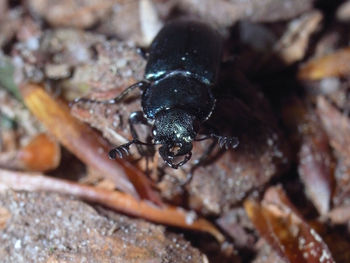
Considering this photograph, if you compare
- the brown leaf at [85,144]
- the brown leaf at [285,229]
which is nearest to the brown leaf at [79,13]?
the brown leaf at [85,144]

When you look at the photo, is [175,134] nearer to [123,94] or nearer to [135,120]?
[135,120]

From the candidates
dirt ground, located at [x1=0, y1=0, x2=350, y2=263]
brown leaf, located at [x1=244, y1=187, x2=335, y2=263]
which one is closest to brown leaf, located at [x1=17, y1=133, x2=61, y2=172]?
dirt ground, located at [x1=0, y1=0, x2=350, y2=263]

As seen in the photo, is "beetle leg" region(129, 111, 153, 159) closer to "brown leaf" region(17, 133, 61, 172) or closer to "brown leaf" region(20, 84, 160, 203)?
"brown leaf" region(20, 84, 160, 203)

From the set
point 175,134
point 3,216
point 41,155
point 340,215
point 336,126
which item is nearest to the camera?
point 175,134

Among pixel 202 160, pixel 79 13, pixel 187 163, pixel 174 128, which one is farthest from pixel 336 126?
pixel 79 13

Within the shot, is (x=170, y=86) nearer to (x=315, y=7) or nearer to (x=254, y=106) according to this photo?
(x=254, y=106)

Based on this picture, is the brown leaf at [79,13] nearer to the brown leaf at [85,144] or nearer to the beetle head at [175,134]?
the brown leaf at [85,144]
